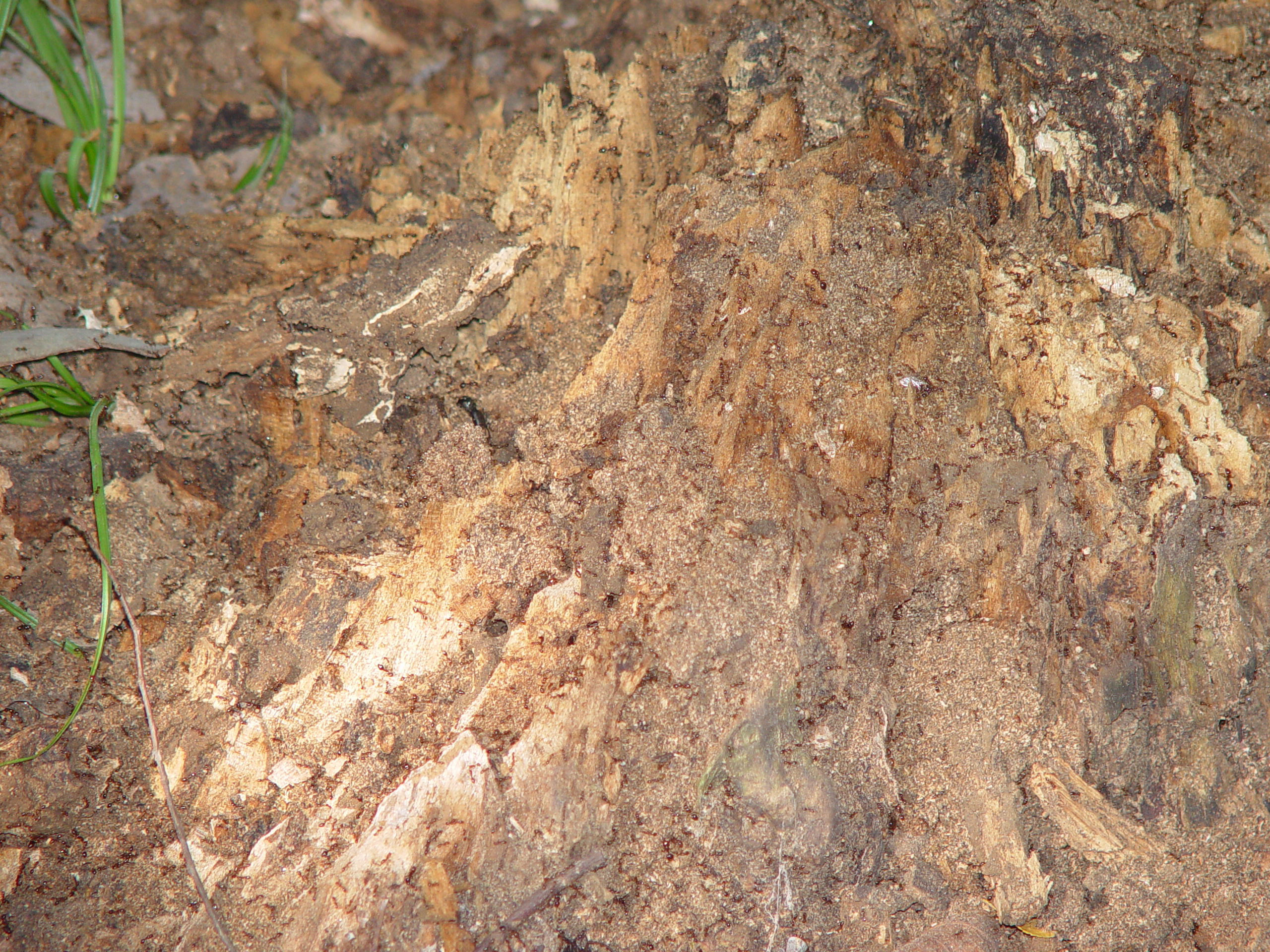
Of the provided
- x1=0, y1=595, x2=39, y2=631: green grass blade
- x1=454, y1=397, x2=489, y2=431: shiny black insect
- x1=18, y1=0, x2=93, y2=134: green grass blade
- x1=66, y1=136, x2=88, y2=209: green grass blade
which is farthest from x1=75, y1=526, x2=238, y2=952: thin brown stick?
x1=18, y1=0, x2=93, y2=134: green grass blade

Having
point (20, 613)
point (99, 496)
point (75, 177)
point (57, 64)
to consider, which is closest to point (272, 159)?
point (75, 177)

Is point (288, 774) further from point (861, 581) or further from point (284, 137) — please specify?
point (284, 137)

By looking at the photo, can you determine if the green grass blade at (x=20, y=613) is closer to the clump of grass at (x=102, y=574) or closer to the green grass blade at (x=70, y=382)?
the clump of grass at (x=102, y=574)

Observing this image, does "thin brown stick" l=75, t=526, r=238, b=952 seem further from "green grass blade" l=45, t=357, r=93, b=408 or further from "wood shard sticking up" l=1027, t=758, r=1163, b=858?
"wood shard sticking up" l=1027, t=758, r=1163, b=858

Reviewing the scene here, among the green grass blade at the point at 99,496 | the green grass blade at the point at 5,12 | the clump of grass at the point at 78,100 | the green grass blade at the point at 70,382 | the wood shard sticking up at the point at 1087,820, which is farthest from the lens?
the clump of grass at the point at 78,100

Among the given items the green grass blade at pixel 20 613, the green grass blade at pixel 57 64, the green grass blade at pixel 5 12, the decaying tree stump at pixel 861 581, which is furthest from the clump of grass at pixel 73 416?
the green grass blade at pixel 5 12

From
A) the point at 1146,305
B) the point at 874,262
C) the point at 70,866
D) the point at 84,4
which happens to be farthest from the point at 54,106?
the point at 1146,305

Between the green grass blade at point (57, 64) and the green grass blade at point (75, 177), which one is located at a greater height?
the green grass blade at point (57, 64)
